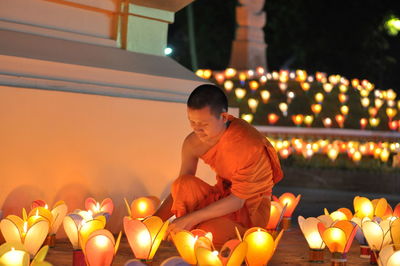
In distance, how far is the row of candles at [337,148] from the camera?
413 inches

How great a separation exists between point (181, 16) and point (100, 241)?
22002mm

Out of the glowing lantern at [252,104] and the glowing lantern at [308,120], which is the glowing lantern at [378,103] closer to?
the glowing lantern at [308,120]

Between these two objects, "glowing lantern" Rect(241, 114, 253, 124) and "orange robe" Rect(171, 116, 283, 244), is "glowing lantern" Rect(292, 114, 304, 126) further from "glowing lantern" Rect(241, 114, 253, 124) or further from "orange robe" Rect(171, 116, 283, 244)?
"orange robe" Rect(171, 116, 283, 244)

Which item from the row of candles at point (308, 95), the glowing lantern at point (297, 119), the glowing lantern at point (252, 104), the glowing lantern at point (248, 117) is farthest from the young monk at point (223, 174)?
the glowing lantern at point (252, 104)

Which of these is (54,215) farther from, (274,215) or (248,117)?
(248,117)

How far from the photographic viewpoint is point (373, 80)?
22203 millimetres

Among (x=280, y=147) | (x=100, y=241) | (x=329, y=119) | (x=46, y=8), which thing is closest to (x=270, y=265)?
(x=100, y=241)

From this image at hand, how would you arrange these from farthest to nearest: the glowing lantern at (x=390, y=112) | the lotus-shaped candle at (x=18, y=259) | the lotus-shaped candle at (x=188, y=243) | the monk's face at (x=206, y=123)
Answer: the glowing lantern at (x=390, y=112), the monk's face at (x=206, y=123), the lotus-shaped candle at (x=188, y=243), the lotus-shaped candle at (x=18, y=259)

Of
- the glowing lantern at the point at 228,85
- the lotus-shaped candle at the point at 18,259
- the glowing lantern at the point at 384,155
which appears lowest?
the lotus-shaped candle at the point at 18,259

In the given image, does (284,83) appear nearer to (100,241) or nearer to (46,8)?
(46,8)

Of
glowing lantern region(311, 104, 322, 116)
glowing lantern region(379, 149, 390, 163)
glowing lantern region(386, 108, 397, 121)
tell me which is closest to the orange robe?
glowing lantern region(379, 149, 390, 163)

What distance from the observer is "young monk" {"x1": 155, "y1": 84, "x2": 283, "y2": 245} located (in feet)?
11.8

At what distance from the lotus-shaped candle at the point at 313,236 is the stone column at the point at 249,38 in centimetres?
1206

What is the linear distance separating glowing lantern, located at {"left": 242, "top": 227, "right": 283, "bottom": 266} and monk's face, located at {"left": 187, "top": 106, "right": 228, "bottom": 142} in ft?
2.15
